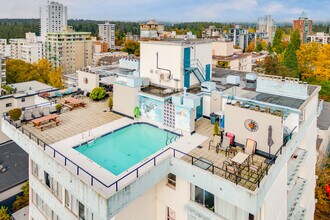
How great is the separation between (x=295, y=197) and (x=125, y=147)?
9.92 metres

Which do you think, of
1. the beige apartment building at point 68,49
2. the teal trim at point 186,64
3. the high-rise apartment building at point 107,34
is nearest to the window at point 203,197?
the teal trim at point 186,64

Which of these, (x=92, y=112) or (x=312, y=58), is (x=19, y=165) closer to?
(x=92, y=112)

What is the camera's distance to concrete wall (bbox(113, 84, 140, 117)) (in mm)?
16984

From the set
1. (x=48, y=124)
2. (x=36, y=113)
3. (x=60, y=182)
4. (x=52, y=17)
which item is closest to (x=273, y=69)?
(x=36, y=113)

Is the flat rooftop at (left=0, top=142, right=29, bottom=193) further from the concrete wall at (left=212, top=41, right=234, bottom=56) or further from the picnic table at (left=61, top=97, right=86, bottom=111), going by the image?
the concrete wall at (left=212, top=41, right=234, bottom=56)

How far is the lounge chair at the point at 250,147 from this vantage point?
12061mm

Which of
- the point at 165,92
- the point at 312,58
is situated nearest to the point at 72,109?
the point at 165,92

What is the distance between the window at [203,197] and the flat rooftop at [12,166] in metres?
21.5

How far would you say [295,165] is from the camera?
15.0 m

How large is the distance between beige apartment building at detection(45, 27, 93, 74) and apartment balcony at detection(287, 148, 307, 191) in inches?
3334

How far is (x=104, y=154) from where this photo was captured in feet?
42.7

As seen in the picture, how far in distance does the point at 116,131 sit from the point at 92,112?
369 centimetres

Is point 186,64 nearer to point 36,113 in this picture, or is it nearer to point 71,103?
point 71,103

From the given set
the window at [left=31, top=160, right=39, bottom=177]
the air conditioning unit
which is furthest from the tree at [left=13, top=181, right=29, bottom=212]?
the air conditioning unit
